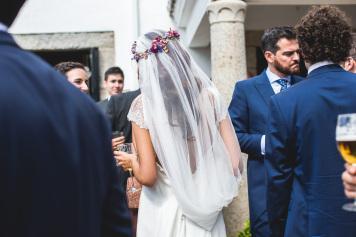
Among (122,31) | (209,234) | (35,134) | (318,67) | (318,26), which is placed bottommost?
(209,234)

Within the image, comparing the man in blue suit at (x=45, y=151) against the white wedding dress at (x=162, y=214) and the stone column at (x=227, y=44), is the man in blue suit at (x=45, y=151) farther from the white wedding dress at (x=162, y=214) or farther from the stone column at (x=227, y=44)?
the stone column at (x=227, y=44)

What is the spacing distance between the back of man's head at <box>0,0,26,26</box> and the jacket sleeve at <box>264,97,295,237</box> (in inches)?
62.6

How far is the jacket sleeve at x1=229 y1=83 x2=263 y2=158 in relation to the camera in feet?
13.1

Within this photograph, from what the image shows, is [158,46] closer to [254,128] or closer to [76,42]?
[254,128]

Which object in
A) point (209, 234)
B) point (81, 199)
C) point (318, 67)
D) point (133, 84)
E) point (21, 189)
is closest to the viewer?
point (21, 189)

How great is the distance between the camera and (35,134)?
1395 mm

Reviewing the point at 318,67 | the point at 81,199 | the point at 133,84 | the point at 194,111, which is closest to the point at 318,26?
the point at 318,67

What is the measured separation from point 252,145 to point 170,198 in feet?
2.57

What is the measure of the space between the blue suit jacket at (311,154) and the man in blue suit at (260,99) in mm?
1129

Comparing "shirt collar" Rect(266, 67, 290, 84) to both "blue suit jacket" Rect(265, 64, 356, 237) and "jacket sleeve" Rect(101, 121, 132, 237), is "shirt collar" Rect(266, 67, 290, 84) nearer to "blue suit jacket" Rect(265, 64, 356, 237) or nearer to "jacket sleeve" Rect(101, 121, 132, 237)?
"blue suit jacket" Rect(265, 64, 356, 237)

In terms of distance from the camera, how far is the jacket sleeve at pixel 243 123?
400 centimetres

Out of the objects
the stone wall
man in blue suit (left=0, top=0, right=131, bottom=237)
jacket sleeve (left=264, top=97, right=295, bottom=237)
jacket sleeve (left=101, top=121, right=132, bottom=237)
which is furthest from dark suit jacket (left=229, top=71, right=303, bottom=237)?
the stone wall

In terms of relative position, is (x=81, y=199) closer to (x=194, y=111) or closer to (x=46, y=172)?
(x=46, y=172)

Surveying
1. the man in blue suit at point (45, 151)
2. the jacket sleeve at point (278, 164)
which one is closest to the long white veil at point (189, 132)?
the jacket sleeve at point (278, 164)
